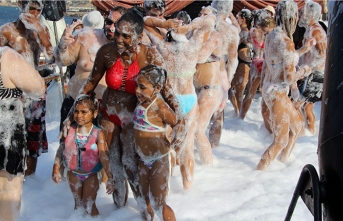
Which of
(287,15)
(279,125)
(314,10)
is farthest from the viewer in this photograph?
(314,10)

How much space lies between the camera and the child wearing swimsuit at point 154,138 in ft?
9.04

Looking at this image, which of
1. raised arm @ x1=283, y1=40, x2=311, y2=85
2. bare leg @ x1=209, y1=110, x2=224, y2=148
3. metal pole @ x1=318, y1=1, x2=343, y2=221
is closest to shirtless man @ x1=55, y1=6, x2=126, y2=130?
raised arm @ x1=283, y1=40, x2=311, y2=85

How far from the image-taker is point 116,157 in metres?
3.16

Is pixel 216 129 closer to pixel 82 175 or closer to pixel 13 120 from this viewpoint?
pixel 82 175

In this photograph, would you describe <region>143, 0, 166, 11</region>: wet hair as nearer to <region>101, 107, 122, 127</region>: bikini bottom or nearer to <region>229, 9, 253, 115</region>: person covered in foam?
<region>101, 107, 122, 127</region>: bikini bottom

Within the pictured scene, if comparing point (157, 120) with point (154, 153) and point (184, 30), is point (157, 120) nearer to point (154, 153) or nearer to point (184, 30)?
point (154, 153)

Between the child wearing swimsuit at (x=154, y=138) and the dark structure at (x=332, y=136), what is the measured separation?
5.32 feet

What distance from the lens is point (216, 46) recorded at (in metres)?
4.03

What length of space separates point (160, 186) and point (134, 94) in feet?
2.36

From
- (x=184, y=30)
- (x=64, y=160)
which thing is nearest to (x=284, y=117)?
(x=184, y=30)

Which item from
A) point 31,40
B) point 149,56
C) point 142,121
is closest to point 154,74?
point 149,56

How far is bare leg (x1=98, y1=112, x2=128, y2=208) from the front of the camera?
10.1 feet

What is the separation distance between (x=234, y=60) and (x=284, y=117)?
1066 mm

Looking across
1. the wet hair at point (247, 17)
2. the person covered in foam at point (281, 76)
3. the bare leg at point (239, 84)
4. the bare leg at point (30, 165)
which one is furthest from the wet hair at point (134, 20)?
the wet hair at point (247, 17)
